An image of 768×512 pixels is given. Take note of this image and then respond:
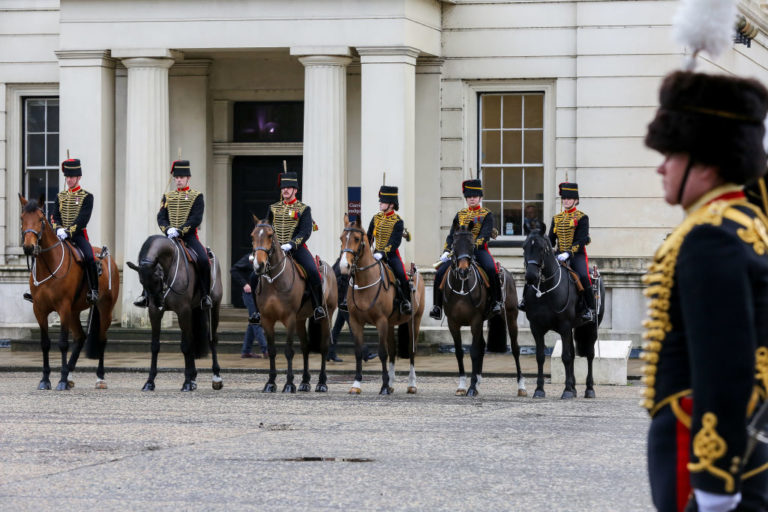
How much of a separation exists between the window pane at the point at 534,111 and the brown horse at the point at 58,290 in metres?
9.20

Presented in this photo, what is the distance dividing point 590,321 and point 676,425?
1312 centimetres

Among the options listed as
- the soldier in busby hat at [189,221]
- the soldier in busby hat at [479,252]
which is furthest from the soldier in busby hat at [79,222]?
the soldier in busby hat at [479,252]

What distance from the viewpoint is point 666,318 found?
4.56m

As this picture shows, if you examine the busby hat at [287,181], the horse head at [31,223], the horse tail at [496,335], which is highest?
the busby hat at [287,181]

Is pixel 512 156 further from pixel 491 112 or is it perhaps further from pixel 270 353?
pixel 270 353

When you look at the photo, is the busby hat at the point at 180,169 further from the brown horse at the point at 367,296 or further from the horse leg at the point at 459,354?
the horse leg at the point at 459,354

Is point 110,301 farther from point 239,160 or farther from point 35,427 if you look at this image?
point 239,160

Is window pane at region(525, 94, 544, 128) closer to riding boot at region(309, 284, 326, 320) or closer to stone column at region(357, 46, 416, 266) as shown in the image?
stone column at region(357, 46, 416, 266)

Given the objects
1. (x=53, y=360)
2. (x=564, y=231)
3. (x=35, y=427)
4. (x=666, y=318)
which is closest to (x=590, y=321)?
(x=564, y=231)

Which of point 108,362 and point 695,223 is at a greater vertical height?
point 695,223

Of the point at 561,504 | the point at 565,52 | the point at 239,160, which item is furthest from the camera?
the point at 239,160

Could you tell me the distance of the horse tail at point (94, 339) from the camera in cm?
1827

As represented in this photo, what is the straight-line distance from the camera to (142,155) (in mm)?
23672

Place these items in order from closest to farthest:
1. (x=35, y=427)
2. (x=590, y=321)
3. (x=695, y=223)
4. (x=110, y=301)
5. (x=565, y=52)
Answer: (x=695, y=223), (x=35, y=427), (x=590, y=321), (x=110, y=301), (x=565, y=52)
